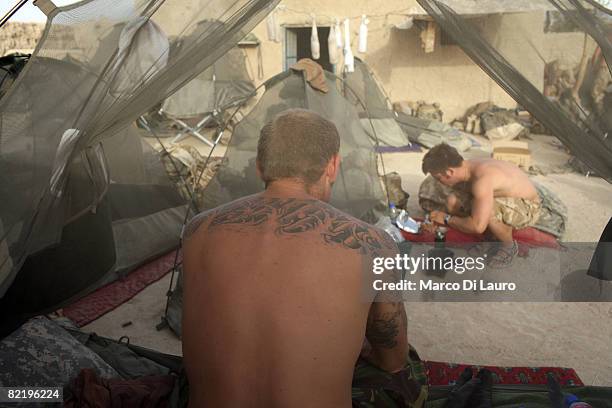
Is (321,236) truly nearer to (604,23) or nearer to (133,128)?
(604,23)

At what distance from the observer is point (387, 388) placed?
1814mm

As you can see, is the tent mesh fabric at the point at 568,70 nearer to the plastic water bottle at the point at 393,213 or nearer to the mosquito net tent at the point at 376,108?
the plastic water bottle at the point at 393,213

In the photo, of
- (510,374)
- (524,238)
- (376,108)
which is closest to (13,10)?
(510,374)

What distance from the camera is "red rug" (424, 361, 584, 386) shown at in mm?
2406

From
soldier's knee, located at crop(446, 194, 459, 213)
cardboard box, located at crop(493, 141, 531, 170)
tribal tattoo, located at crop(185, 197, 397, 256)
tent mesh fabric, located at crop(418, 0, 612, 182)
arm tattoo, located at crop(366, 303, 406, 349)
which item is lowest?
cardboard box, located at crop(493, 141, 531, 170)

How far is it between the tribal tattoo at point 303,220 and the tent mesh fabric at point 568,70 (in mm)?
961

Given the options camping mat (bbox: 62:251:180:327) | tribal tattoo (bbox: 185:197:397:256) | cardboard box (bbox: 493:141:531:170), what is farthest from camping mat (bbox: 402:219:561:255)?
cardboard box (bbox: 493:141:531:170)

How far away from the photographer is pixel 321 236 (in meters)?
1.50

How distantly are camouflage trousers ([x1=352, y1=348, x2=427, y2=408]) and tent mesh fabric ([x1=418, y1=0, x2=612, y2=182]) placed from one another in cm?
118

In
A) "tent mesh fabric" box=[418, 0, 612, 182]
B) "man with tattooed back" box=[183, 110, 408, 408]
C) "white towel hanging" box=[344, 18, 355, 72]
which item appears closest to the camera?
"man with tattooed back" box=[183, 110, 408, 408]

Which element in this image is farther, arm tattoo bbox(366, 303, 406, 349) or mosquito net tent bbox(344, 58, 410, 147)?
mosquito net tent bbox(344, 58, 410, 147)

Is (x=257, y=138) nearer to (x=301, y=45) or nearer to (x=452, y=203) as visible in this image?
(x=452, y=203)

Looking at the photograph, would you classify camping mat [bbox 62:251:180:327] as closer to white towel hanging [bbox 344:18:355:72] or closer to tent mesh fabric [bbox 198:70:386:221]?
tent mesh fabric [bbox 198:70:386:221]

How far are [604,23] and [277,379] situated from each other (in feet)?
5.58
